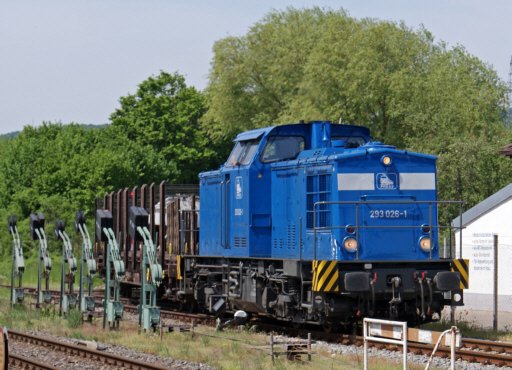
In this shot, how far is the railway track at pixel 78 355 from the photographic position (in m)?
14.2

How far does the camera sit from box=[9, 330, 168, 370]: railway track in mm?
14223

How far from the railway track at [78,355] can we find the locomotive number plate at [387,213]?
205 inches

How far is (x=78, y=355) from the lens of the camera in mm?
16234

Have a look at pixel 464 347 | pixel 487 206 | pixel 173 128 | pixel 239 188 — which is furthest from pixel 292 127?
pixel 173 128

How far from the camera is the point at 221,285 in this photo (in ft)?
67.1

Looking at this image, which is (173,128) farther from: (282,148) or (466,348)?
(466,348)

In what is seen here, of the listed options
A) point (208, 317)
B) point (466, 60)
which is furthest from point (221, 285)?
point (466, 60)

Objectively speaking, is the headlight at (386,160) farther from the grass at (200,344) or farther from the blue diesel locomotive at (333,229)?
the grass at (200,344)

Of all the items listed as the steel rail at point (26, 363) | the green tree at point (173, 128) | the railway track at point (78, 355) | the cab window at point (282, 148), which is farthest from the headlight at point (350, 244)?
the green tree at point (173, 128)

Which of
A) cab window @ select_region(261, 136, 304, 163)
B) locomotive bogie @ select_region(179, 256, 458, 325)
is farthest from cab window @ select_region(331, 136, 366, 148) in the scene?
locomotive bogie @ select_region(179, 256, 458, 325)

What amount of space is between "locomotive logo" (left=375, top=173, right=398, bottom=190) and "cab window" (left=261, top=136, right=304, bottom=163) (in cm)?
204

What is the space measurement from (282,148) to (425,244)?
3327mm

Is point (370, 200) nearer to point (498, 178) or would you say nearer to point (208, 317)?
point (208, 317)

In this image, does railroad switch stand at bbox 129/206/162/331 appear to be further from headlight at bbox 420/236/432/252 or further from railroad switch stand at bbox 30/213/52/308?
railroad switch stand at bbox 30/213/52/308
